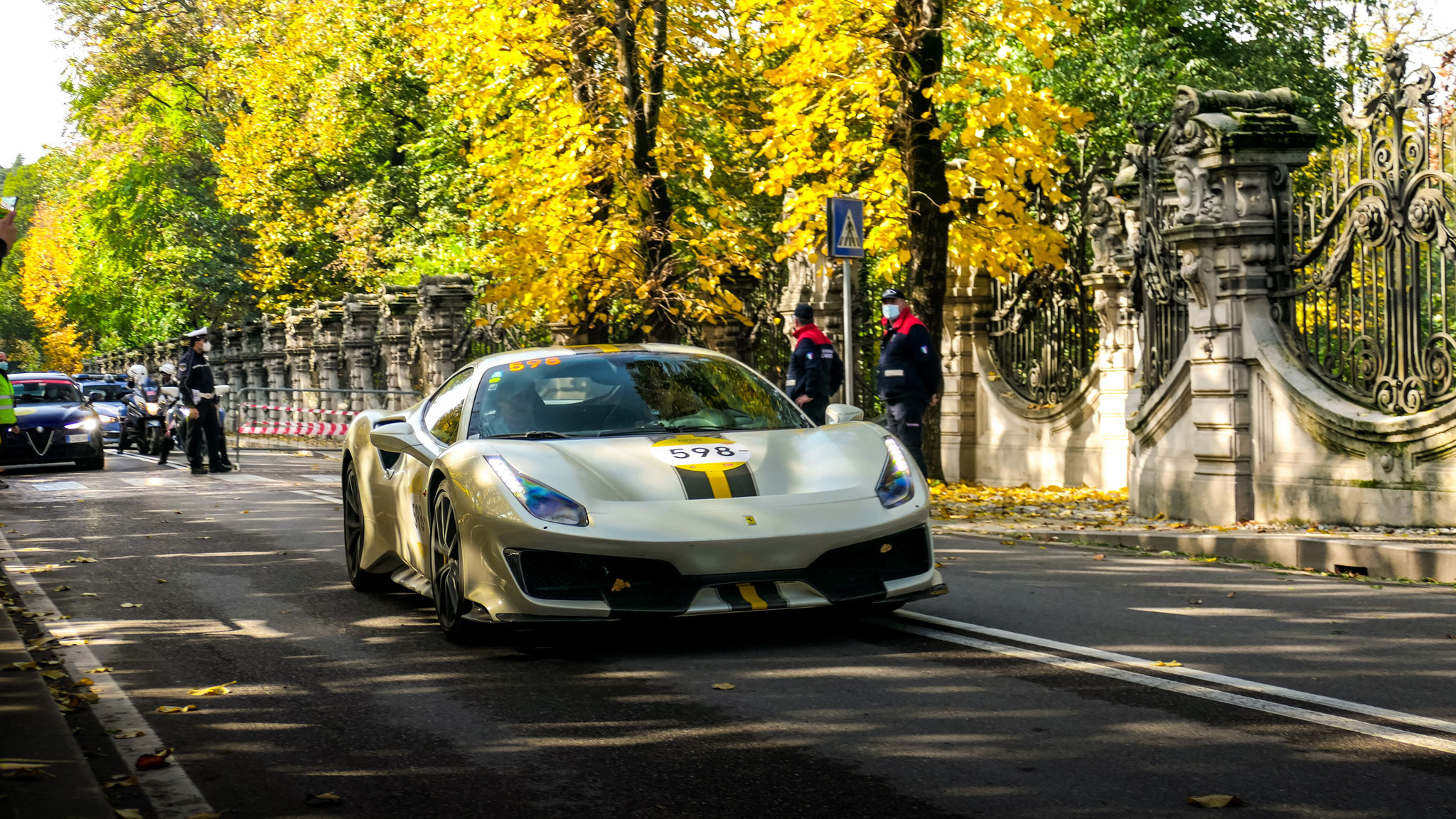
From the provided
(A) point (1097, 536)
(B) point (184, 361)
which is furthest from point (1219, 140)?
(B) point (184, 361)

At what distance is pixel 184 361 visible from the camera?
22266mm

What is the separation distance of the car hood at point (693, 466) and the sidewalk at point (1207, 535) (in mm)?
3927

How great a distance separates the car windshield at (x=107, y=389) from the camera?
4131 centimetres

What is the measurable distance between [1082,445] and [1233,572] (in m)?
7.51

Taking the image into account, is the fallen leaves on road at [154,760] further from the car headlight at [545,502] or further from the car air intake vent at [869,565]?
the car air intake vent at [869,565]

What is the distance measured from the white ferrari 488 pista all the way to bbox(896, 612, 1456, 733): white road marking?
0.33 meters

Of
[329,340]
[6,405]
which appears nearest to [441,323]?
[329,340]

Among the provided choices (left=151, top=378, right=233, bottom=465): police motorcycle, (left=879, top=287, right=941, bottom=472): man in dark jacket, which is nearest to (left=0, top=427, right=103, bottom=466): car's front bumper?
(left=151, top=378, right=233, bottom=465): police motorcycle

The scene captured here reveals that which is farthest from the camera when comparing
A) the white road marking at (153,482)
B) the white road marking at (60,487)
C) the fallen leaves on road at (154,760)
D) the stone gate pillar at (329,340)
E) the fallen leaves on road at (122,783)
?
the stone gate pillar at (329,340)

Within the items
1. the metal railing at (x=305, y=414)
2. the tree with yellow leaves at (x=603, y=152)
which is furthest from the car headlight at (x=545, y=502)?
the metal railing at (x=305, y=414)

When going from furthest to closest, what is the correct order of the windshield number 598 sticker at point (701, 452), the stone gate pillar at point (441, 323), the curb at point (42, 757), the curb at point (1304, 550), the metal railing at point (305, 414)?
the metal railing at point (305, 414)
the stone gate pillar at point (441, 323)
the curb at point (1304, 550)
the windshield number 598 sticker at point (701, 452)
the curb at point (42, 757)

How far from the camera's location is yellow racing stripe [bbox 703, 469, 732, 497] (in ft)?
23.1

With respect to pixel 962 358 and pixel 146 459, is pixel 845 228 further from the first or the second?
pixel 146 459

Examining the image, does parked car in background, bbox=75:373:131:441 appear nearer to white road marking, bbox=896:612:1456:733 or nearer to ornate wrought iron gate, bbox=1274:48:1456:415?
ornate wrought iron gate, bbox=1274:48:1456:415
